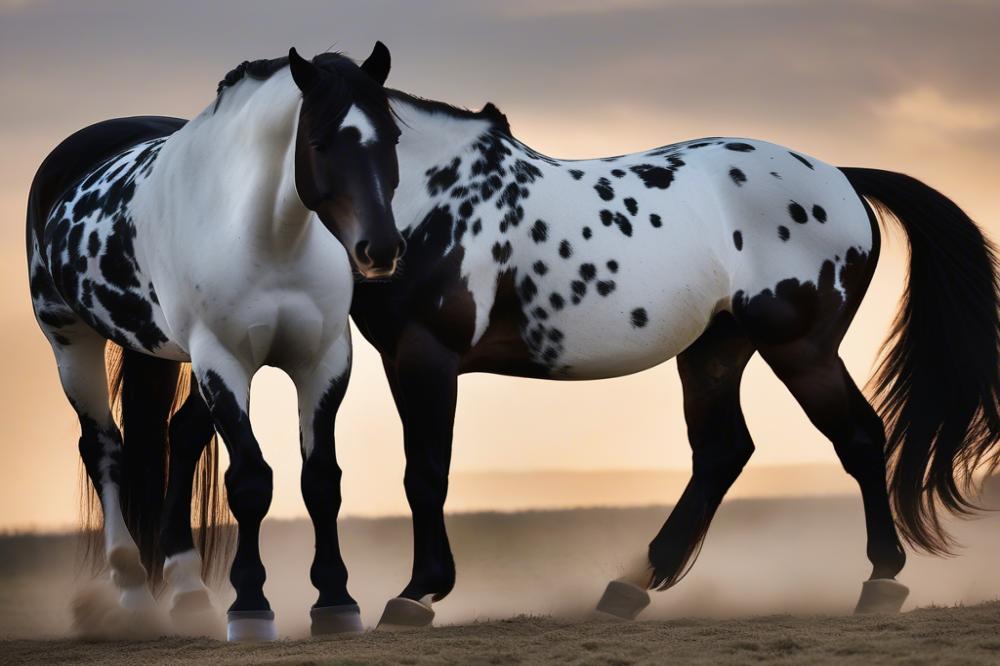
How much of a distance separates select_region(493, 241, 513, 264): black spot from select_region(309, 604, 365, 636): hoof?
5.93 feet

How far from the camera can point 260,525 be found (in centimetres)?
675

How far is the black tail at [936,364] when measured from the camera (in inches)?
321

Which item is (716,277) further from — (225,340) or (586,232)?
(225,340)

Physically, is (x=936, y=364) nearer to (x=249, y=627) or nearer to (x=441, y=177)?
(x=441, y=177)

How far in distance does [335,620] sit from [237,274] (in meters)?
1.58

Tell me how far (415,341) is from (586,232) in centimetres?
108

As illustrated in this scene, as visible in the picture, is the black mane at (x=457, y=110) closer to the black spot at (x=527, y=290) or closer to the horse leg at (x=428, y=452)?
the black spot at (x=527, y=290)

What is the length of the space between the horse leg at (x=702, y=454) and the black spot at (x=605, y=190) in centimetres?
94

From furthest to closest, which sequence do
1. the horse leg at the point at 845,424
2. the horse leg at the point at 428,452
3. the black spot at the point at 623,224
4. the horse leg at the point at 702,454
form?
the horse leg at the point at 702,454, the horse leg at the point at 845,424, the black spot at the point at 623,224, the horse leg at the point at 428,452

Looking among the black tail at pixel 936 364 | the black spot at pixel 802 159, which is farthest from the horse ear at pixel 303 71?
the black tail at pixel 936 364

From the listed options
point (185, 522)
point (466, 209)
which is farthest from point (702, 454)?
point (185, 522)

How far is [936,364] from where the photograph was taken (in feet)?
27.2

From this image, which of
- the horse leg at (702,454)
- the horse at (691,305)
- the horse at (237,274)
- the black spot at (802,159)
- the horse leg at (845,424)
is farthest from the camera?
the black spot at (802,159)

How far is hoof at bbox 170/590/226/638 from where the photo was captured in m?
7.45
